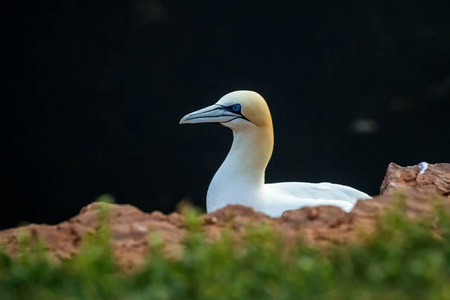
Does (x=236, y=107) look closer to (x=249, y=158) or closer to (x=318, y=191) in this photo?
(x=249, y=158)

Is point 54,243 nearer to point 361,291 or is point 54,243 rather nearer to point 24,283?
point 24,283

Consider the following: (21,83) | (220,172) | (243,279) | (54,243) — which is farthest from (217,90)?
(243,279)

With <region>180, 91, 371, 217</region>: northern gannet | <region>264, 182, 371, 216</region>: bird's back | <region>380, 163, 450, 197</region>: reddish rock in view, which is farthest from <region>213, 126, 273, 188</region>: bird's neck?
<region>380, 163, 450, 197</region>: reddish rock

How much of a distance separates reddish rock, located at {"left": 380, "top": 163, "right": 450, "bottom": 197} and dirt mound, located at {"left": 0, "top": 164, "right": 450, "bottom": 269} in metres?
2.40

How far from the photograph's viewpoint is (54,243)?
4691mm

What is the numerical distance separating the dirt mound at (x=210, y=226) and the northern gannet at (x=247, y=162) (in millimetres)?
2850

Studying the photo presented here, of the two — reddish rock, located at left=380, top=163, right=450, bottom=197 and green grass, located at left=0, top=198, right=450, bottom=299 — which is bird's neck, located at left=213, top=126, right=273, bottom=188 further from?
green grass, located at left=0, top=198, right=450, bottom=299

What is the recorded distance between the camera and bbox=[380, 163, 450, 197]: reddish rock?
7.44m

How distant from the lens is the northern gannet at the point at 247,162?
7863mm

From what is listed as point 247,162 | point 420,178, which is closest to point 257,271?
point 420,178

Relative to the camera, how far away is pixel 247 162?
796cm

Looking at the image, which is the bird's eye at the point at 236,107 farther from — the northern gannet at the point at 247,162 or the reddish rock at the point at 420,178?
the reddish rock at the point at 420,178

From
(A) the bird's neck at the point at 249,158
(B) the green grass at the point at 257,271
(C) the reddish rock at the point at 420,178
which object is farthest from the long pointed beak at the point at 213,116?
(B) the green grass at the point at 257,271

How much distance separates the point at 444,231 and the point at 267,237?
2.38ft
